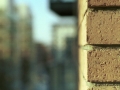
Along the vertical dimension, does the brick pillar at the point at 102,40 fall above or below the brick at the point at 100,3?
below

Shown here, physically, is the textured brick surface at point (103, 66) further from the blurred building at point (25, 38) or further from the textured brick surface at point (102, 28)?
the blurred building at point (25, 38)

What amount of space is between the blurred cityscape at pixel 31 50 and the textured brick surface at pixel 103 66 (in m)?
3.67

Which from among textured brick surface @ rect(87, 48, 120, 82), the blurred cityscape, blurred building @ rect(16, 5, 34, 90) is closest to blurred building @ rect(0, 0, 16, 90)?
the blurred cityscape

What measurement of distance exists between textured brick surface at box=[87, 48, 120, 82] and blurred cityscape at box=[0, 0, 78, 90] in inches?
144

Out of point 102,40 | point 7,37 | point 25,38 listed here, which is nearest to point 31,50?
point 25,38

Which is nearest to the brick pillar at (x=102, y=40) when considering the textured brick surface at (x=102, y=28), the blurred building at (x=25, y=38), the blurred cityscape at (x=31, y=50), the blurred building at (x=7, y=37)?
the textured brick surface at (x=102, y=28)

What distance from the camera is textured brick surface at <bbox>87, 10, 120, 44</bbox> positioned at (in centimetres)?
111

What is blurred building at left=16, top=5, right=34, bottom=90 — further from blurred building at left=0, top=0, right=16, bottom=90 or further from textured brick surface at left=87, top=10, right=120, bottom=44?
A: textured brick surface at left=87, top=10, right=120, bottom=44

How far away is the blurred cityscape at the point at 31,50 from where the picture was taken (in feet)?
28.2

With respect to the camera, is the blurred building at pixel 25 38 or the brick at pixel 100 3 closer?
the brick at pixel 100 3

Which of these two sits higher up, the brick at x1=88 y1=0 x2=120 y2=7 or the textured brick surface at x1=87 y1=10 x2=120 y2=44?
the brick at x1=88 y1=0 x2=120 y2=7

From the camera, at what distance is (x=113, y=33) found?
111 cm

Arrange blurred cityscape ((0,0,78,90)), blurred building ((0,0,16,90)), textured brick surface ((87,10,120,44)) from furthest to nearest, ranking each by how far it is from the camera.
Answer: blurred building ((0,0,16,90))
blurred cityscape ((0,0,78,90))
textured brick surface ((87,10,120,44))

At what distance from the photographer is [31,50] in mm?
33500
